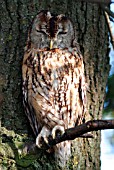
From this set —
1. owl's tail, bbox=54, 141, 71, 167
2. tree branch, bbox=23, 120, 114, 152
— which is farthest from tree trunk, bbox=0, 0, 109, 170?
tree branch, bbox=23, 120, 114, 152

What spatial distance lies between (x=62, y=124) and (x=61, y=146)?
111mm

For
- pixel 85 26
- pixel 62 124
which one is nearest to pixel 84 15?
pixel 85 26

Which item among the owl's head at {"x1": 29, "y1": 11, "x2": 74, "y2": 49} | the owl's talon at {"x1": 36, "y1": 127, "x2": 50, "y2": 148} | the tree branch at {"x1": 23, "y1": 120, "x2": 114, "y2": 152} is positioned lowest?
the owl's talon at {"x1": 36, "y1": 127, "x2": 50, "y2": 148}

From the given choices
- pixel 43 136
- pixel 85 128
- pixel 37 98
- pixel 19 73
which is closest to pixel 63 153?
pixel 43 136

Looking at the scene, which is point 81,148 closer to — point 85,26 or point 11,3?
point 85,26

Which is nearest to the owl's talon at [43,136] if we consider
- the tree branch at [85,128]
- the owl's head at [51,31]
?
the tree branch at [85,128]

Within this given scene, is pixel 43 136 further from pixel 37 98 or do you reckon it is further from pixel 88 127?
pixel 88 127

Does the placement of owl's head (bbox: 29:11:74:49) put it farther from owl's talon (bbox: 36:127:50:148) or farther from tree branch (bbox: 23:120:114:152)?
tree branch (bbox: 23:120:114:152)

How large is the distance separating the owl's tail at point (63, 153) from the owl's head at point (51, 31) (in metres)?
0.53

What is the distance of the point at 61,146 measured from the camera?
271 cm

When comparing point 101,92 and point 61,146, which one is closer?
point 61,146

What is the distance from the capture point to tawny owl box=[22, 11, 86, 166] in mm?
2715

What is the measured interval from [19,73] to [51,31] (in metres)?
0.29

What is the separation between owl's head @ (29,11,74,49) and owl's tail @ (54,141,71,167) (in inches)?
20.9
